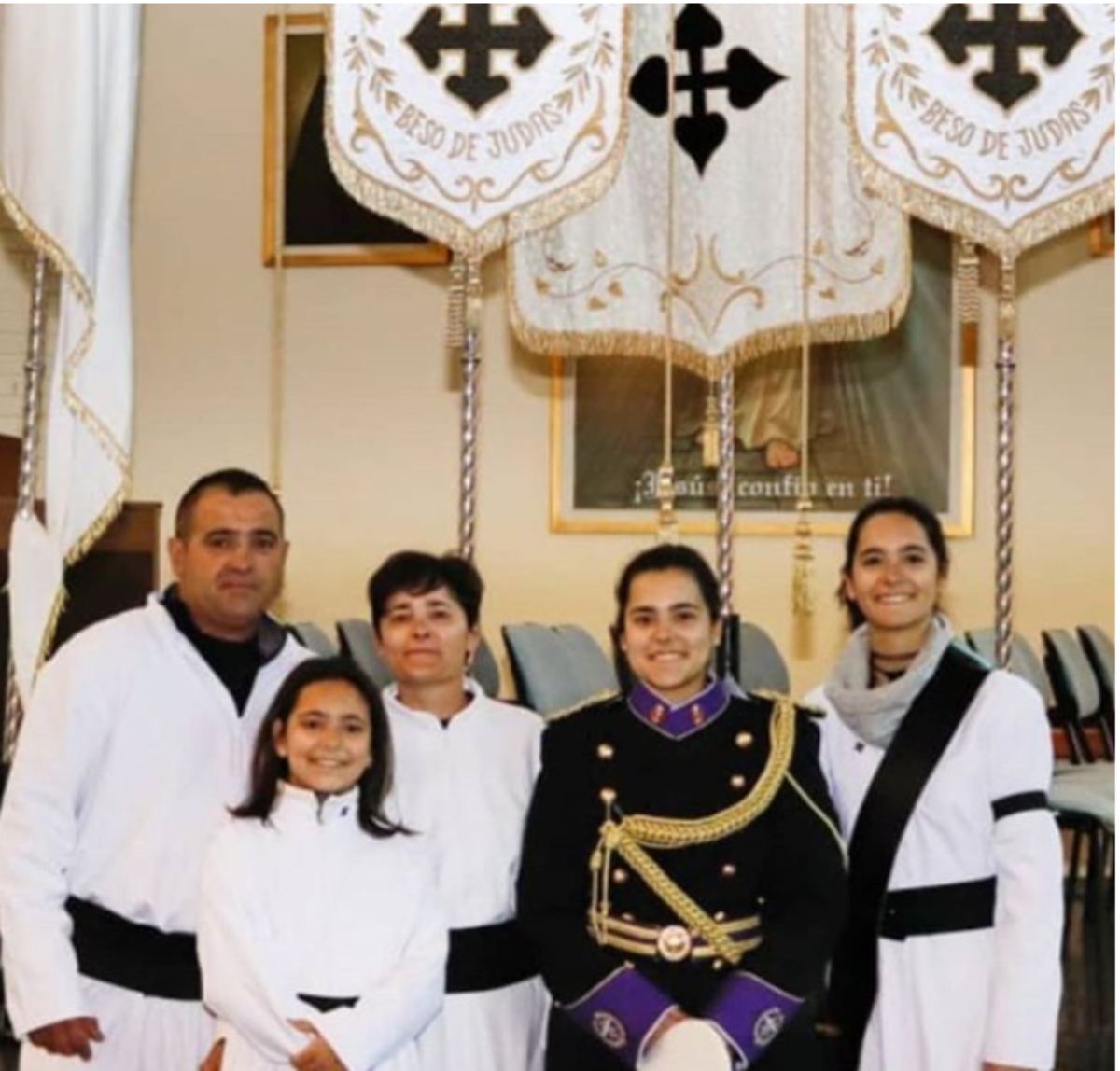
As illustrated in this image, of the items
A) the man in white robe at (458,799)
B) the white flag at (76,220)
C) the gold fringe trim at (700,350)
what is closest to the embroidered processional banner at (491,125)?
the white flag at (76,220)

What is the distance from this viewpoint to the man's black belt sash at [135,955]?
304 centimetres

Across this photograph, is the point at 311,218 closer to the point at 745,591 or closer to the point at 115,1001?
the point at 745,591

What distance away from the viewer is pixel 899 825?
2928 mm

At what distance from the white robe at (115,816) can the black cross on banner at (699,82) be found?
98.8 inches

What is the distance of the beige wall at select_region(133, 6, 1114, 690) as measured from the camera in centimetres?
727

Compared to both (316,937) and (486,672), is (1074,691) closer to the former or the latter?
(486,672)

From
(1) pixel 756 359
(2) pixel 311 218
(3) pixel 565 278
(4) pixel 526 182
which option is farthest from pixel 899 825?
(2) pixel 311 218

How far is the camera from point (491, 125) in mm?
4055

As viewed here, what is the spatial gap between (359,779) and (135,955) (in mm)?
459

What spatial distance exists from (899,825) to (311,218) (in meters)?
4.79

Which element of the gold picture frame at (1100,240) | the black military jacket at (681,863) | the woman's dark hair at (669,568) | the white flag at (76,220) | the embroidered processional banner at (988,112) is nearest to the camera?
the black military jacket at (681,863)

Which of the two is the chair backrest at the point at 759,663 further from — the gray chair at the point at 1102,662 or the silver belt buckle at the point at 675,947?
the silver belt buckle at the point at 675,947

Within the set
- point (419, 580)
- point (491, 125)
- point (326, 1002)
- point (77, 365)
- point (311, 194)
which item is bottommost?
point (326, 1002)

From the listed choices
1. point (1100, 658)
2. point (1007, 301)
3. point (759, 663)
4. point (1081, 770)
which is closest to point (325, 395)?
point (759, 663)
